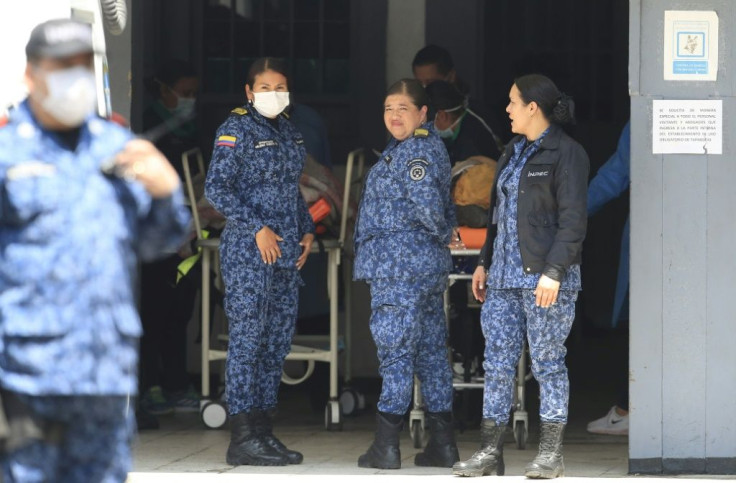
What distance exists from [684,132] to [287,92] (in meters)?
1.94

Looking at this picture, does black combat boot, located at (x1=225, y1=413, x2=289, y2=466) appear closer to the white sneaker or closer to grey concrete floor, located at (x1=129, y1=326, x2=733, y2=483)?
grey concrete floor, located at (x1=129, y1=326, x2=733, y2=483)

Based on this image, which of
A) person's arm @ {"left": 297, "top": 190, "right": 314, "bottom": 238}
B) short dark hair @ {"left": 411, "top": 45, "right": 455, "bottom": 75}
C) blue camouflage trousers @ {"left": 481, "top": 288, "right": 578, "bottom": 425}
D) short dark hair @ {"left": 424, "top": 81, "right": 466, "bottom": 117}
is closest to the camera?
blue camouflage trousers @ {"left": 481, "top": 288, "right": 578, "bottom": 425}

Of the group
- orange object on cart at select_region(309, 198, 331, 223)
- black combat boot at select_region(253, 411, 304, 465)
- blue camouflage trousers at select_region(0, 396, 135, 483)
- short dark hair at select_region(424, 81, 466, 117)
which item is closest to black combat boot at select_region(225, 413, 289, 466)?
black combat boot at select_region(253, 411, 304, 465)

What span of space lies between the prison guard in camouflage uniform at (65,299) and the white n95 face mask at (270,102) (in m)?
3.23

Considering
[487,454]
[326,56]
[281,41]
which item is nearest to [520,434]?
[487,454]

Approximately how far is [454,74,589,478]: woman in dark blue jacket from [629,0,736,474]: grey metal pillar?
0.39 metres

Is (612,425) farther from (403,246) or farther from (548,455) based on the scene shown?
(403,246)

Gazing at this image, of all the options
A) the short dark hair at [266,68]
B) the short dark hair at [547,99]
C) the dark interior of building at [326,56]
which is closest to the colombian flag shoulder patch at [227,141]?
the short dark hair at [266,68]

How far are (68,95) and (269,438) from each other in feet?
12.2

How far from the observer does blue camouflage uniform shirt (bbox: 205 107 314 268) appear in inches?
286

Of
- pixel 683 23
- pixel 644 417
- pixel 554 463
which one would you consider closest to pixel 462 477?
pixel 554 463

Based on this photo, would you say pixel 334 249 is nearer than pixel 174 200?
No

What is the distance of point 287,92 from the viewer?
7.45 m

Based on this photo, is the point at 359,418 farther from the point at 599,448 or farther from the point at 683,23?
the point at 683,23
